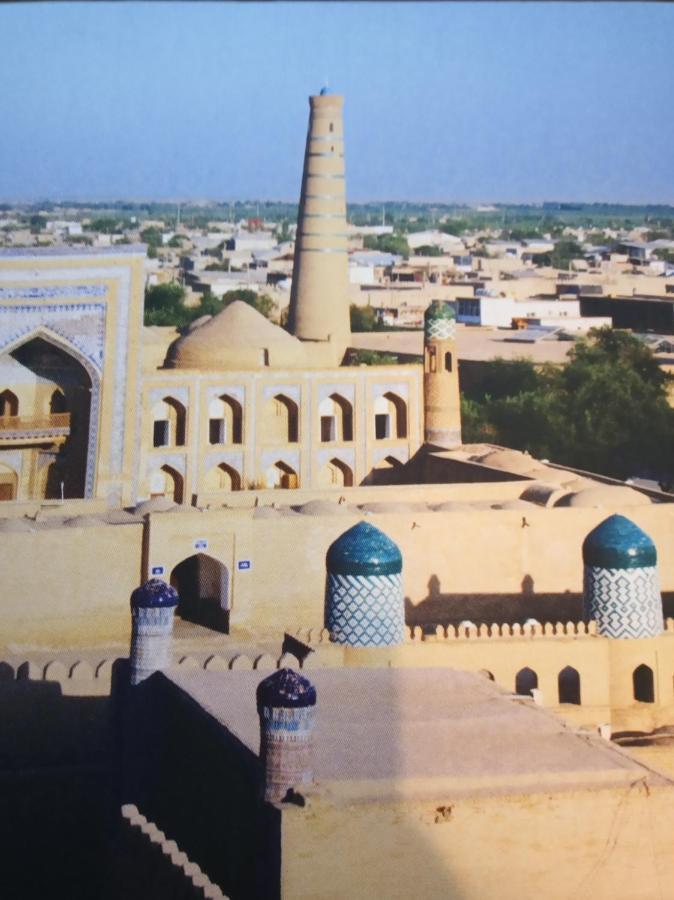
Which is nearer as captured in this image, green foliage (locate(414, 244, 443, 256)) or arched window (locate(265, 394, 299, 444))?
arched window (locate(265, 394, 299, 444))

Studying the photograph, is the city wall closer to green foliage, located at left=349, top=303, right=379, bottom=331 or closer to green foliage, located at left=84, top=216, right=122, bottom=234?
green foliage, located at left=349, top=303, right=379, bottom=331

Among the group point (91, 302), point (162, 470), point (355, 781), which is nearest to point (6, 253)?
point (91, 302)

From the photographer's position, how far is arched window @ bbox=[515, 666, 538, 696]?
11.2m

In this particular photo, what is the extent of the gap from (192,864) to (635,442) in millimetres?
16187

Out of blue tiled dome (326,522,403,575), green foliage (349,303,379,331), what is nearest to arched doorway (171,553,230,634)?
blue tiled dome (326,522,403,575)

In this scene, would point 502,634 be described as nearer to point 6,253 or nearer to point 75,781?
point 75,781

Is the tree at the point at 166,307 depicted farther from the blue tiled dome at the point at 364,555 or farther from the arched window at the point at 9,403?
the blue tiled dome at the point at 364,555

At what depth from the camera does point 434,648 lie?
10.8 m

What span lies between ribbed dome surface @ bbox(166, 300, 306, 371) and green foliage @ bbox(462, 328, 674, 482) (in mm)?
4724

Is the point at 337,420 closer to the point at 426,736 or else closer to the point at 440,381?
the point at 440,381

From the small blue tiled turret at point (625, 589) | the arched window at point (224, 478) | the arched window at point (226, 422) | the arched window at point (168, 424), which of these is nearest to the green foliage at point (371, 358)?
the arched window at point (226, 422)

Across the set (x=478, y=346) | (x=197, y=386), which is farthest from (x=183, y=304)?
(x=197, y=386)

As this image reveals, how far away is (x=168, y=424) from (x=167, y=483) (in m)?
0.66

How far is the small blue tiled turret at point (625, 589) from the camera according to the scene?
11.3 meters
